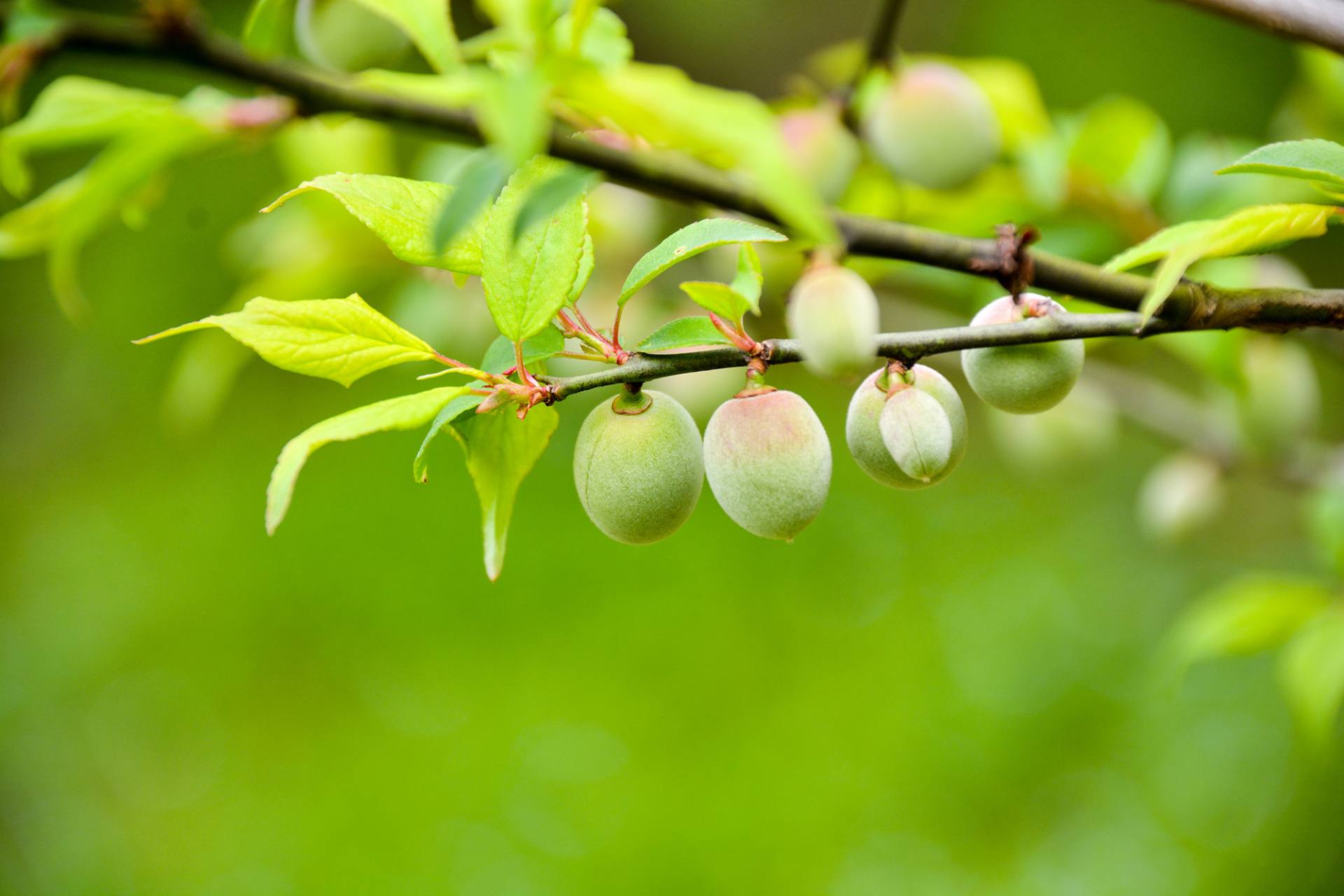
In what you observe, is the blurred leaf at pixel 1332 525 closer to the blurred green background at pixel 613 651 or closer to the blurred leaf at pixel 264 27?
the blurred leaf at pixel 264 27

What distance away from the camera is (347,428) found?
0.26 meters

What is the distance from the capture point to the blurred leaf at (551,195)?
0.75ft

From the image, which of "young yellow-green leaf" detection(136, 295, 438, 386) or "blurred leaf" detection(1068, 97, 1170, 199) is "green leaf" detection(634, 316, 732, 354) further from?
"blurred leaf" detection(1068, 97, 1170, 199)

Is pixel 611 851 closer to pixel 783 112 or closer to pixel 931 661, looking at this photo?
pixel 931 661

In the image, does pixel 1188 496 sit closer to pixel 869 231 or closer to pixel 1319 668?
pixel 1319 668

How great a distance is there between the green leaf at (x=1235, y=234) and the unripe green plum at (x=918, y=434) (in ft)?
0.20

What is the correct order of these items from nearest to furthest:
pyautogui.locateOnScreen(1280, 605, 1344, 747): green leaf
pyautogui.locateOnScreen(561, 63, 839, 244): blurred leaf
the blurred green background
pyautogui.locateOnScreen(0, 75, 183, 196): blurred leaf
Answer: pyautogui.locateOnScreen(561, 63, 839, 244): blurred leaf → pyautogui.locateOnScreen(0, 75, 183, 196): blurred leaf → pyautogui.locateOnScreen(1280, 605, 1344, 747): green leaf → the blurred green background

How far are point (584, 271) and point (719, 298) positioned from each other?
53 millimetres

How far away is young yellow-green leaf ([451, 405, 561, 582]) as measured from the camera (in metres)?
0.31

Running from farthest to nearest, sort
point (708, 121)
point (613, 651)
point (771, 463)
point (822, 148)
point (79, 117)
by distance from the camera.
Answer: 1. point (613, 651)
2. point (822, 148)
3. point (79, 117)
4. point (771, 463)
5. point (708, 121)

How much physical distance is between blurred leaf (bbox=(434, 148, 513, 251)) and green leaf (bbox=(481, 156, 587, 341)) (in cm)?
6

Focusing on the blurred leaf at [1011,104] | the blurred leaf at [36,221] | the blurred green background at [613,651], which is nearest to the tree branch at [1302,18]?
the blurred leaf at [1011,104]

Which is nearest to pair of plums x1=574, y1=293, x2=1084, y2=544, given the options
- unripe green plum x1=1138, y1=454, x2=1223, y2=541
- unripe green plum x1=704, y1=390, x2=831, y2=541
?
unripe green plum x1=704, y1=390, x2=831, y2=541

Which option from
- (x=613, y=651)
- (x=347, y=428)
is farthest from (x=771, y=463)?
(x=613, y=651)
